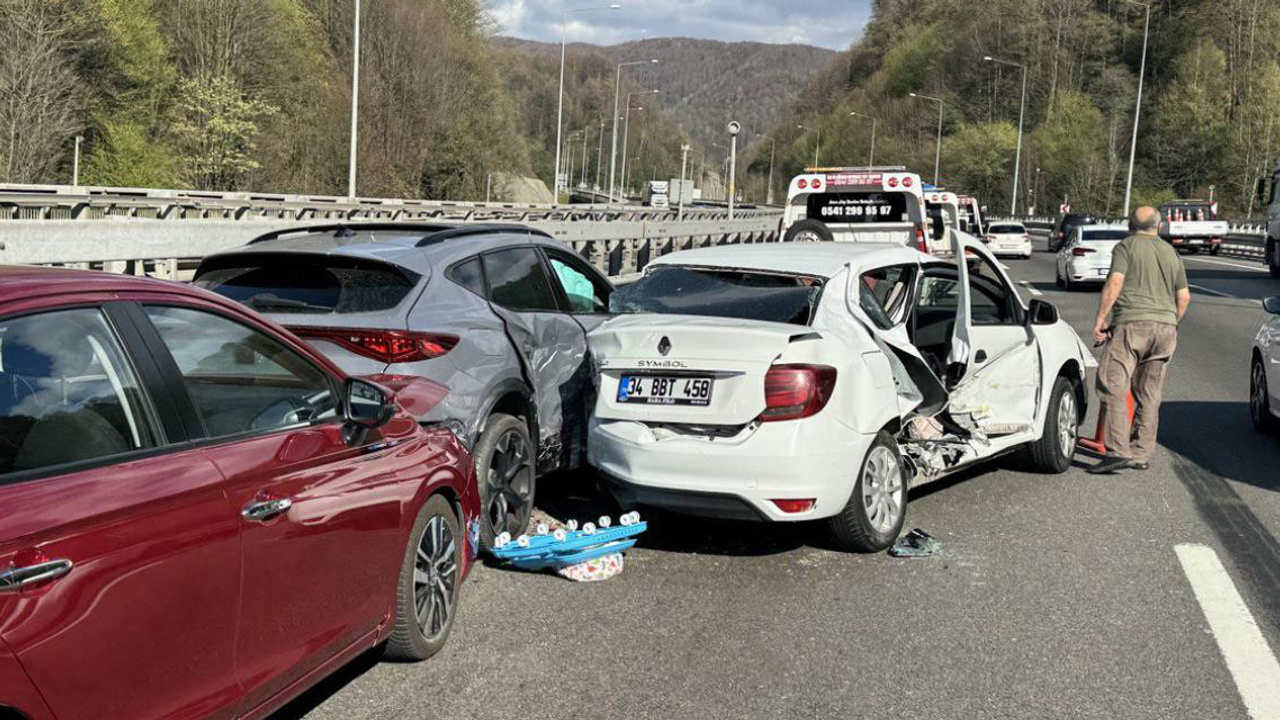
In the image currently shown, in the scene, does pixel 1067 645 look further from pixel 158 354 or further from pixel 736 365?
pixel 158 354

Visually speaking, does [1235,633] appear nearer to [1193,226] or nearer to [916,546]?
[916,546]

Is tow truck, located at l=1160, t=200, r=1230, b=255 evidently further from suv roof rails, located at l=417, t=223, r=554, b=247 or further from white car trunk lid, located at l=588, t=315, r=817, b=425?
white car trunk lid, located at l=588, t=315, r=817, b=425

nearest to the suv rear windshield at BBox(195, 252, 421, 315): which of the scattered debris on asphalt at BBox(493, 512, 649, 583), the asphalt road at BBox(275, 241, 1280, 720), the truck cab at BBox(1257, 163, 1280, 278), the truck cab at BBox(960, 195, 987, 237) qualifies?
the scattered debris on asphalt at BBox(493, 512, 649, 583)

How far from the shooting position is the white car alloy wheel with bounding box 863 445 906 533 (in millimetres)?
6480

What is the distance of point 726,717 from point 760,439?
1876 mm

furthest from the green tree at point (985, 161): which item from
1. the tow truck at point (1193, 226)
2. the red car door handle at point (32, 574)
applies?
the red car door handle at point (32, 574)

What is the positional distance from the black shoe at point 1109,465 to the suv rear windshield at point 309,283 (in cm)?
492

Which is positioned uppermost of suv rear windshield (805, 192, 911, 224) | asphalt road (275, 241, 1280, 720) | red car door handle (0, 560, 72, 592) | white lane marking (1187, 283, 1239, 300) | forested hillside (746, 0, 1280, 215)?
forested hillside (746, 0, 1280, 215)

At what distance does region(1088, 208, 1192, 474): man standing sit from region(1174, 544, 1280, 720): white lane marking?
2117 millimetres

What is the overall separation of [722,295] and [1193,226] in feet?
159

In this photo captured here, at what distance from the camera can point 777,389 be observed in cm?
609

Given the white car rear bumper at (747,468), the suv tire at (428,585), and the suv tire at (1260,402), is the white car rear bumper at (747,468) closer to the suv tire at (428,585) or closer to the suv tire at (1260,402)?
the suv tire at (428,585)

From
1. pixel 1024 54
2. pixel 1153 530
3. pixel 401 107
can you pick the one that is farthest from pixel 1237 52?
pixel 1153 530

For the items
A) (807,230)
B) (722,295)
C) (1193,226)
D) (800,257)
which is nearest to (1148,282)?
(800,257)
